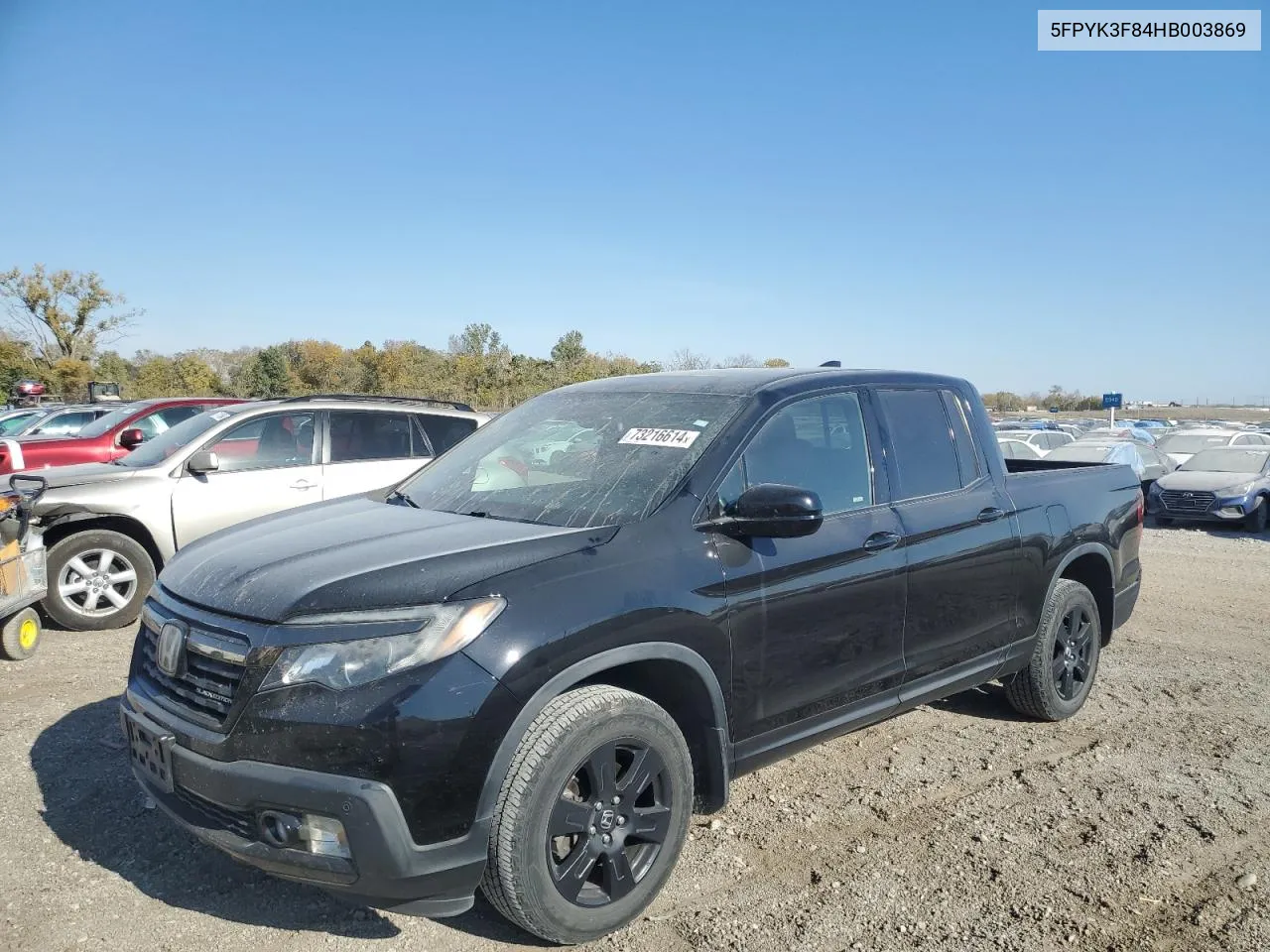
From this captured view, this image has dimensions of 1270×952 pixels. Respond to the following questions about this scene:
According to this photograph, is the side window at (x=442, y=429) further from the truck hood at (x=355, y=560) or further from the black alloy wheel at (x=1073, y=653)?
the black alloy wheel at (x=1073, y=653)

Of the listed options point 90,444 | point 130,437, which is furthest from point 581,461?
point 90,444

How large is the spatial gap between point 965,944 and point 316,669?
7.22 feet

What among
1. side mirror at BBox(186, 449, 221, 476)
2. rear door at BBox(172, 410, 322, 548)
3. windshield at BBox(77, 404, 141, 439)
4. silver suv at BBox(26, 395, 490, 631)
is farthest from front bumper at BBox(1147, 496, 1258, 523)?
windshield at BBox(77, 404, 141, 439)

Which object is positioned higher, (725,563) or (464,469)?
(464,469)

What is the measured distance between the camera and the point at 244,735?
267 cm

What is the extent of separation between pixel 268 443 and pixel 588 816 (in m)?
6.04

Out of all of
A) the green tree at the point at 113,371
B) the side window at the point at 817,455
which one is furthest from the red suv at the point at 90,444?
the green tree at the point at 113,371

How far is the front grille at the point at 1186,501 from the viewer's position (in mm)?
14398

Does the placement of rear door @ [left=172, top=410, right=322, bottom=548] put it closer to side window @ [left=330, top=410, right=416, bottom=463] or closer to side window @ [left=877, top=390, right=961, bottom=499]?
side window @ [left=330, top=410, right=416, bottom=463]

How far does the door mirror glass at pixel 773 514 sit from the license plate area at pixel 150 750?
1882mm

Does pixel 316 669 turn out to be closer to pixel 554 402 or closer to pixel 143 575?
pixel 554 402

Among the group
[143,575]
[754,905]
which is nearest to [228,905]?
[754,905]

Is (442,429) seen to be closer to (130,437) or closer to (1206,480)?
(130,437)

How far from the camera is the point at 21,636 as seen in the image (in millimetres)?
6223
